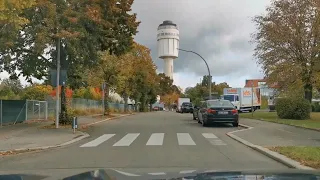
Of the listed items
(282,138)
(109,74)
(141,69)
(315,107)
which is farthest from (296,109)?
(315,107)

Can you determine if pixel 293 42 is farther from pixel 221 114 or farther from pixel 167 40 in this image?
pixel 167 40

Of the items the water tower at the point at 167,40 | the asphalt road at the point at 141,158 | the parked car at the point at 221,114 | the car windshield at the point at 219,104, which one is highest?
the water tower at the point at 167,40

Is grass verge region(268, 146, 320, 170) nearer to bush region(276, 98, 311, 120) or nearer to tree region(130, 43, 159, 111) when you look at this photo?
bush region(276, 98, 311, 120)

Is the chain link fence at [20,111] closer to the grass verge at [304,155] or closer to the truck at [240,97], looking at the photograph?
the grass verge at [304,155]

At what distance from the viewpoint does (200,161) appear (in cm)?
1034

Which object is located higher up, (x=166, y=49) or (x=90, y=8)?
(x=166, y=49)

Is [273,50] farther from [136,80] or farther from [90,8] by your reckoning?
[136,80]

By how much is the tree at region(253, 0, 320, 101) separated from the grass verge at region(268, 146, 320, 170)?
2141 cm

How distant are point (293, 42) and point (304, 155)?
2394 centimetres

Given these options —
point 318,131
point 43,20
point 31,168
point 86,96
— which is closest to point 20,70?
point 43,20

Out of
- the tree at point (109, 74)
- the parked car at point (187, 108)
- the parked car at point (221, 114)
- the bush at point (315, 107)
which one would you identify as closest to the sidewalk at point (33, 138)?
the parked car at point (221, 114)

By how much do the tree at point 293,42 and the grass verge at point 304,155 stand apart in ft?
70.2

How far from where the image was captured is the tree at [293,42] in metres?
32.5

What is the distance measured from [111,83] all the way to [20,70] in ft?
57.1
